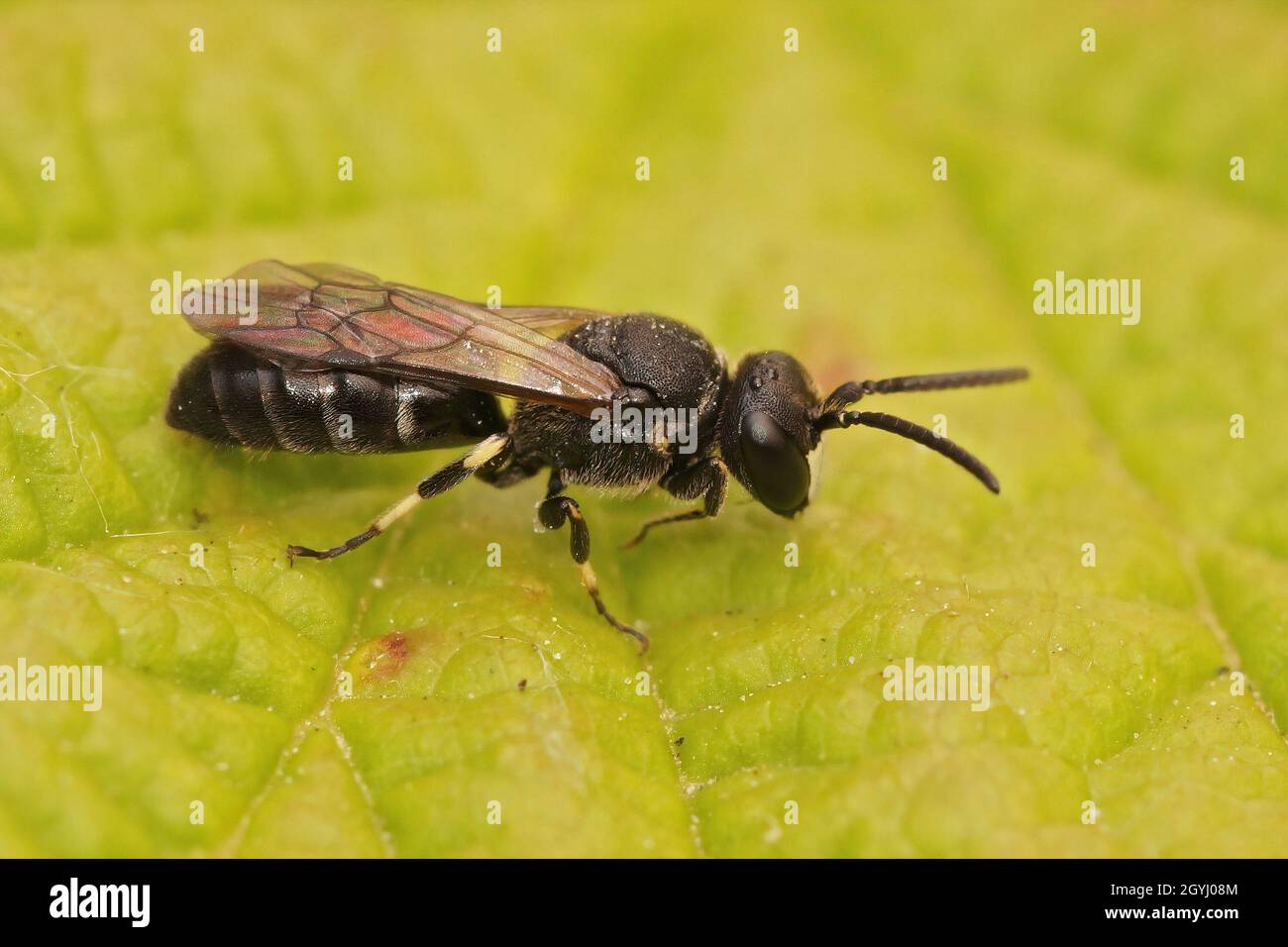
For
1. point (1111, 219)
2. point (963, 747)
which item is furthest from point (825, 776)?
point (1111, 219)

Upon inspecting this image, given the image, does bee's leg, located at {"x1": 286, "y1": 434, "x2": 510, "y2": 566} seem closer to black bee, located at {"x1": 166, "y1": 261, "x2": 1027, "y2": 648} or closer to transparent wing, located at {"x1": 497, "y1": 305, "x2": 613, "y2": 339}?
black bee, located at {"x1": 166, "y1": 261, "x2": 1027, "y2": 648}

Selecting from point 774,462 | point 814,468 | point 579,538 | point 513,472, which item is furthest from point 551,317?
point 814,468

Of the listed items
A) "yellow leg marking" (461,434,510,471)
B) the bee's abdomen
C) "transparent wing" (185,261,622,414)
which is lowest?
"yellow leg marking" (461,434,510,471)

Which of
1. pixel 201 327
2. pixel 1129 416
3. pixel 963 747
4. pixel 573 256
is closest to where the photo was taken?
pixel 963 747

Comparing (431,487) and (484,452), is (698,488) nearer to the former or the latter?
(484,452)

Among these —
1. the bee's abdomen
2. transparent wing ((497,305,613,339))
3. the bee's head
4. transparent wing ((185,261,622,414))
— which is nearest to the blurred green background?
the bee's abdomen

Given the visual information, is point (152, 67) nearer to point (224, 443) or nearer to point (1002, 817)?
point (224, 443)
